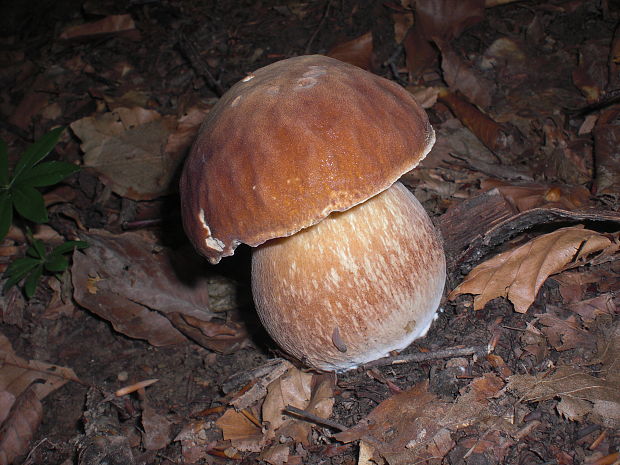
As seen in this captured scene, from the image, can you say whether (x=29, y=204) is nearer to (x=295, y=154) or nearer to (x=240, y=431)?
(x=240, y=431)

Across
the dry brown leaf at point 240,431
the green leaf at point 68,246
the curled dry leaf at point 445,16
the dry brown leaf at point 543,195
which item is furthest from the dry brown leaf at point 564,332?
the curled dry leaf at point 445,16

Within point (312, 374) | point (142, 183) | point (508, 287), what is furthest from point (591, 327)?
point (142, 183)

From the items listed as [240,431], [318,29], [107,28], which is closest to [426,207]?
[240,431]

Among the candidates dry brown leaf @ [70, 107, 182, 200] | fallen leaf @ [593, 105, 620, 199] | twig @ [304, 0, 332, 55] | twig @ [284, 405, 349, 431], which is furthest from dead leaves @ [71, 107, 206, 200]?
fallen leaf @ [593, 105, 620, 199]

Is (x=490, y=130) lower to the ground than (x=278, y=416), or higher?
higher

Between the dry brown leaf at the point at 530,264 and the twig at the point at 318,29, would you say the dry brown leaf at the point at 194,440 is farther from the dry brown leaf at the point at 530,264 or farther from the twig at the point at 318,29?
the twig at the point at 318,29
